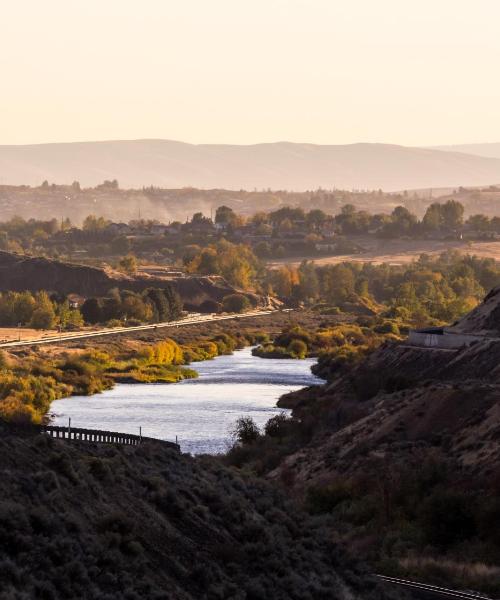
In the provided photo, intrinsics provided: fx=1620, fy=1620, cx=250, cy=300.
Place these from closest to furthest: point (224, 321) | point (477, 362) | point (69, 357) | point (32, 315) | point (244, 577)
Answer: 1. point (244, 577)
2. point (477, 362)
3. point (69, 357)
4. point (32, 315)
5. point (224, 321)

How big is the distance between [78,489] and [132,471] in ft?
15.6

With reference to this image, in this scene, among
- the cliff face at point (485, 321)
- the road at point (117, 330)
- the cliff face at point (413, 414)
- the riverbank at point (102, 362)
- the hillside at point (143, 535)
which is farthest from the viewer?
the road at point (117, 330)

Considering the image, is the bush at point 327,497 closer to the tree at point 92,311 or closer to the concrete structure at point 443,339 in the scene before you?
the concrete structure at point 443,339

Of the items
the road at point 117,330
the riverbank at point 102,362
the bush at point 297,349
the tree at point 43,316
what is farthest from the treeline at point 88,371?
the tree at point 43,316

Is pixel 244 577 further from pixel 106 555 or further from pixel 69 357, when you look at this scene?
pixel 69 357

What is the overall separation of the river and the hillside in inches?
1316

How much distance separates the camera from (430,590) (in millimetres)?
39188

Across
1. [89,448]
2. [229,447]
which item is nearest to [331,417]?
[229,447]

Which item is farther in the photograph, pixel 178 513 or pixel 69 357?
pixel 69 357

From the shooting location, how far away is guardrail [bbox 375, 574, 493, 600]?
126 ft

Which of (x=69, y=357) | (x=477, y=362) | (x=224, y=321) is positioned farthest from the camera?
(x=224, y=321)

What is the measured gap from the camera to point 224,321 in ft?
608

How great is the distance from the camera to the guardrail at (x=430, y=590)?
126 ft

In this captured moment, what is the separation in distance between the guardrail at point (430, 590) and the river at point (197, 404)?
32.6m
